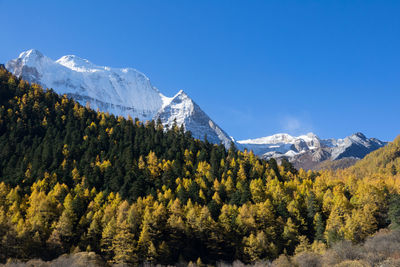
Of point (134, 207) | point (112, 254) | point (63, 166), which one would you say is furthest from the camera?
point (63, 166)

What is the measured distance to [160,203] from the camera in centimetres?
9344

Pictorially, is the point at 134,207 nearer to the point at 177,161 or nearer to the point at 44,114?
the point at 177,161

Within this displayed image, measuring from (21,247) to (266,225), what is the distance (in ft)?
192

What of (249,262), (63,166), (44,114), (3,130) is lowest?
(249,262)

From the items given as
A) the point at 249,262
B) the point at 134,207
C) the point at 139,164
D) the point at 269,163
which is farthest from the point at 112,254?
the point at 269,163

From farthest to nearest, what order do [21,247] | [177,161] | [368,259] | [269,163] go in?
[269,163] → [177,161] → [21,247] → [368,259]

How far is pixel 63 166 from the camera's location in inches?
4675

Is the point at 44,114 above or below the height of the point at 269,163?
above

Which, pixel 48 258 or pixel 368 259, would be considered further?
pixel 48 258

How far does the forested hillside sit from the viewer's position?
78.7 meters

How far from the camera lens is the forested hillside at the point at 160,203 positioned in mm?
78688

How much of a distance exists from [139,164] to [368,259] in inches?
3341

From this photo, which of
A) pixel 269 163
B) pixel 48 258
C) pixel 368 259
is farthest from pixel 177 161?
pixel 368 259

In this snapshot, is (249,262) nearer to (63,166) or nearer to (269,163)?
(269,163)
